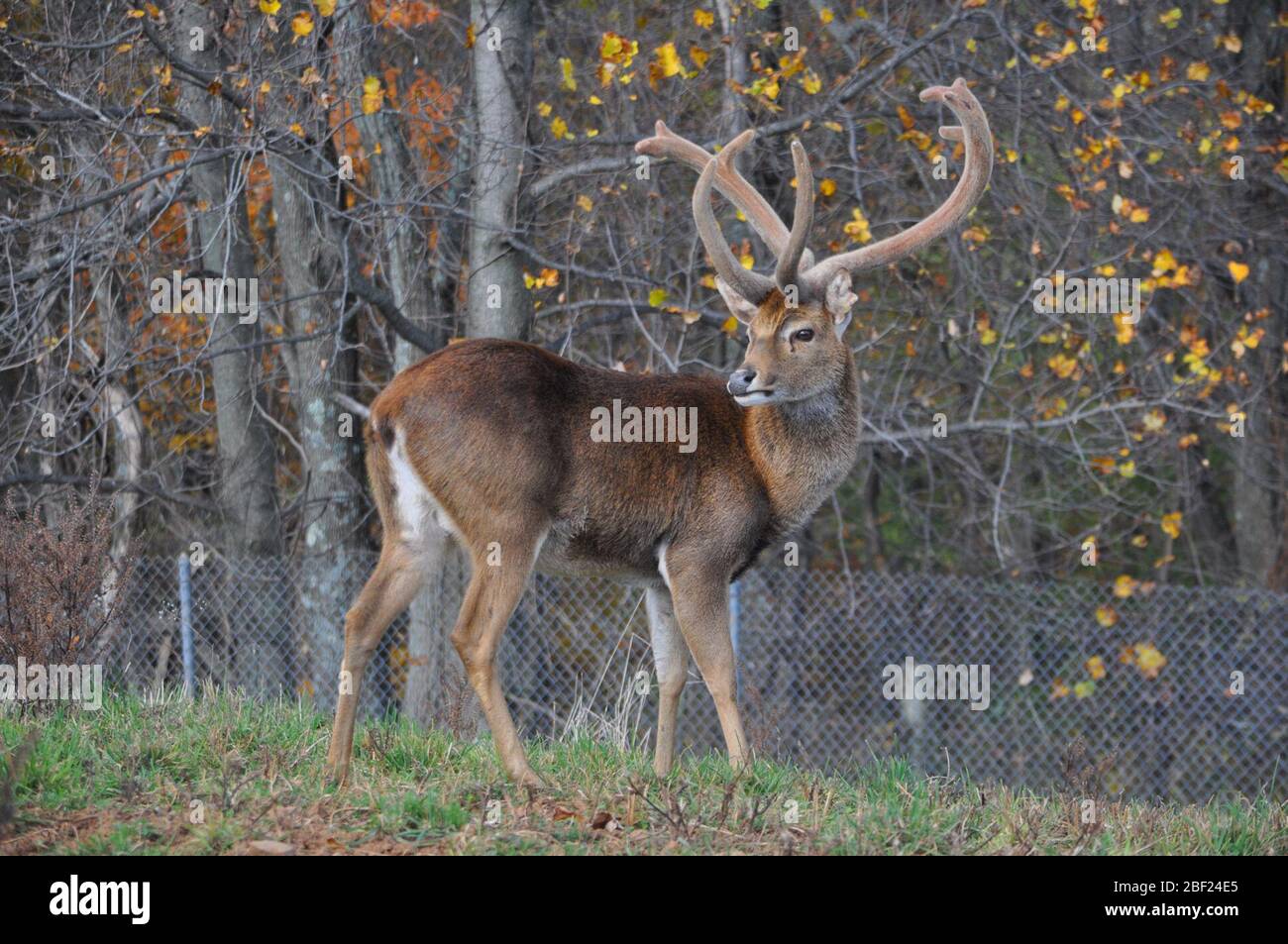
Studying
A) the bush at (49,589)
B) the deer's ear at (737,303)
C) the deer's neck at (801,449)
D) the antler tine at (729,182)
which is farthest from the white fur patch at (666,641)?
the bush at (49,589)

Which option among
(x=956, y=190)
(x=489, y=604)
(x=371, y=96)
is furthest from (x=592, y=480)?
(x=371, y=96)

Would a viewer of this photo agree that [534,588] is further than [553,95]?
No

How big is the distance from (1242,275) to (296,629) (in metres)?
7.17

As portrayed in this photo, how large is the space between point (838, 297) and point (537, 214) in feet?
12.1

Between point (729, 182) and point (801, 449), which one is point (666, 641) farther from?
point (729, 182)

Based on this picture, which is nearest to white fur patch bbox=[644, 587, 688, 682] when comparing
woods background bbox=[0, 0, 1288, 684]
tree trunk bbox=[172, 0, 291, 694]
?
woods background bbox=[0, 0, 1288, 684]

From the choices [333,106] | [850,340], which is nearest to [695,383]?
[333,106]

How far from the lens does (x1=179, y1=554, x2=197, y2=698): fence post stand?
9.44m

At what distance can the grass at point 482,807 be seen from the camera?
16.1 ft

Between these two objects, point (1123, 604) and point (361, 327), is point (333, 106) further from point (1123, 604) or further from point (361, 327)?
point (1123, 604)

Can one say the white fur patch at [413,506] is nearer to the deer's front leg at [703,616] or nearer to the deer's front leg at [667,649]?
the deer's front leg at [703,616]

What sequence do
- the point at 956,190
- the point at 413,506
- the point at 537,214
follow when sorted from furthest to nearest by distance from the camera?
1. the point at 537,214
2. the point at 956,190
3. the point at 413,506

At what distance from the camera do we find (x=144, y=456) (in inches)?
478

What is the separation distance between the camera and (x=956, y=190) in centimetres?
728
